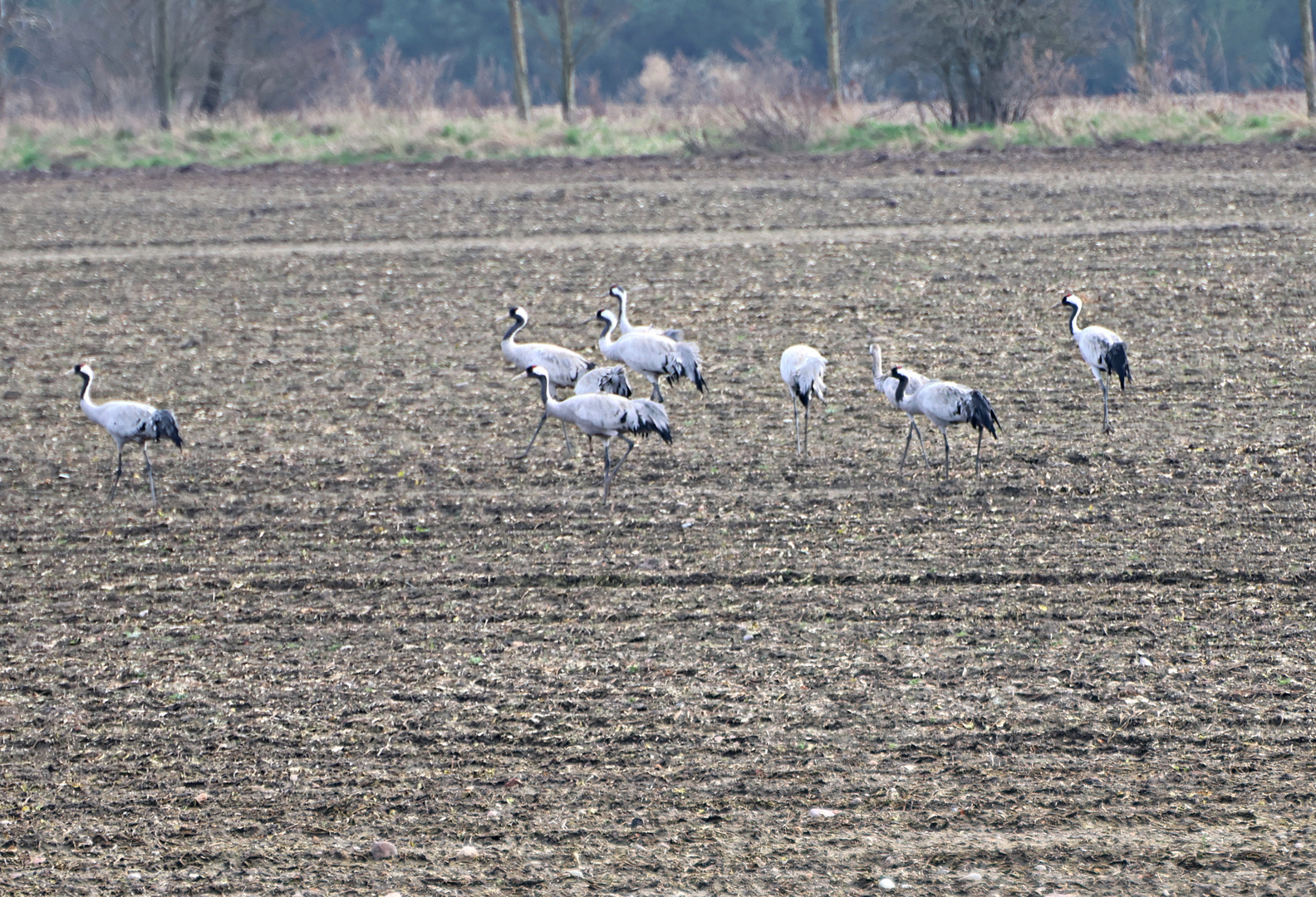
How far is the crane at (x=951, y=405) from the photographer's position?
913cm

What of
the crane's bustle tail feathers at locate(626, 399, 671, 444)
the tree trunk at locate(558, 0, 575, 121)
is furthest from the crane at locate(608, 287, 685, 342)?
the tree trunk at locate(558, 0, 575, 121)

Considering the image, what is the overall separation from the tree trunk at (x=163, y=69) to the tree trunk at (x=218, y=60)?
3.08m

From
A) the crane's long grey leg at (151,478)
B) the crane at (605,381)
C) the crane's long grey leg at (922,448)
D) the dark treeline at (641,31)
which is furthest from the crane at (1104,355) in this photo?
the dark treeline at (641,31)

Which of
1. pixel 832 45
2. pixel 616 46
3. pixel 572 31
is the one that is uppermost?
pixel 616 46

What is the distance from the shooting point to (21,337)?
1425 cm

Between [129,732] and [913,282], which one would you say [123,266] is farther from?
[129,732]

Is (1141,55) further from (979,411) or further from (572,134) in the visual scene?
(979,411)

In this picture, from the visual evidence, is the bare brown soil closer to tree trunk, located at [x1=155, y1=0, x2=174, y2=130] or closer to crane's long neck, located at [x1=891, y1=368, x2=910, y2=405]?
crane's long neck, located at [x1=891, y1=368, x2=910, y2=405]

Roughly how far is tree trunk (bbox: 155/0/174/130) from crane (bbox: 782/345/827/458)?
80.4ft

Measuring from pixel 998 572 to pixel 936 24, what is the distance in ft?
65.9

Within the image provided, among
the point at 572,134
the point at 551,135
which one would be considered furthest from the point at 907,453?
the point at 551,135

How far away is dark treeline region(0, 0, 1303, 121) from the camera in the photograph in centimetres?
2575

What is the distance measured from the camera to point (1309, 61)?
25.2 metres

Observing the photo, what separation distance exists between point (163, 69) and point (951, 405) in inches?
1073
